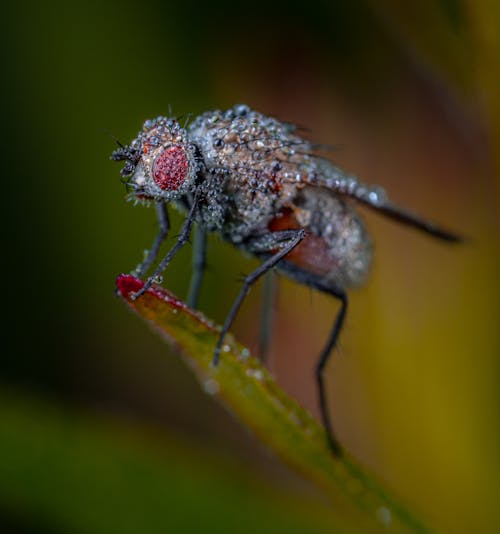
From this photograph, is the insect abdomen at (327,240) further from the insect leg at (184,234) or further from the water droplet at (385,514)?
the water droplet at (385,514)

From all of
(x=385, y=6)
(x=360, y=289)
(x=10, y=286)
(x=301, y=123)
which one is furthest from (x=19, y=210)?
(x=385, y=6)

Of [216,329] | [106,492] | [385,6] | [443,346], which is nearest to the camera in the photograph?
[216,329]

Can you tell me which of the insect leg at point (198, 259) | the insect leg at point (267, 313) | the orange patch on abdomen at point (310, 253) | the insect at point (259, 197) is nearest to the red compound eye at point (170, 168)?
the insect at point (259, 197)

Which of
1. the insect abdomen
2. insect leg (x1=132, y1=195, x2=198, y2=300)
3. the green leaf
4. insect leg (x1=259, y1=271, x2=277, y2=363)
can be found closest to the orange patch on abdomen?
the insect abdomen

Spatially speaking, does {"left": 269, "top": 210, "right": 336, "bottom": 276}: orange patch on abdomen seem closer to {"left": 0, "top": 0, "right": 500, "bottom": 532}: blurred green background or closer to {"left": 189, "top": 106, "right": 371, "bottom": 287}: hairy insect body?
{"left": 189, "top": 106, "right": 371, "bottom": 287}: hairy insect body

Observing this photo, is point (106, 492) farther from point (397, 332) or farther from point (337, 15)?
point (337, 15)

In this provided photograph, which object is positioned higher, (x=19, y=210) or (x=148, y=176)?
(x=148, y=176)
